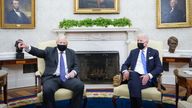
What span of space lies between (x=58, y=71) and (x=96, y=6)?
3.14 meters

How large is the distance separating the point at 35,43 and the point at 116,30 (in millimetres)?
2071

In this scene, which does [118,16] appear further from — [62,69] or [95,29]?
[62,69]

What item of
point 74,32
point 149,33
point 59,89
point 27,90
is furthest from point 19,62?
point 149,33

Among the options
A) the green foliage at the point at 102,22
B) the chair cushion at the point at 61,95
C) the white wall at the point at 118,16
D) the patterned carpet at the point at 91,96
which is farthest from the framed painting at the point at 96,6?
the chair cushion at the point at 61,95

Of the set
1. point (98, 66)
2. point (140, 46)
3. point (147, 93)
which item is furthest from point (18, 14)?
point (147, 93)

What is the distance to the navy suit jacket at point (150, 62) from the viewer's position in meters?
4.38

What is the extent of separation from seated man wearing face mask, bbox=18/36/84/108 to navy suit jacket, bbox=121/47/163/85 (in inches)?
33.0

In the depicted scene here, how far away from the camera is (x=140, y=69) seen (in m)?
4.55

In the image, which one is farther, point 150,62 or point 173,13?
point 173,13

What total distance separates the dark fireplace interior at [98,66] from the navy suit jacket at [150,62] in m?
2.32

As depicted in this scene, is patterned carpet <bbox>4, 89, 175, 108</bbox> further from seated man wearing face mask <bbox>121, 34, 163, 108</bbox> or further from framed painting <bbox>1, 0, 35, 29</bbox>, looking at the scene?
framed painting <bbox>1, 0, 35, 29</bbox>

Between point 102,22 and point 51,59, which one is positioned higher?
point 102,22

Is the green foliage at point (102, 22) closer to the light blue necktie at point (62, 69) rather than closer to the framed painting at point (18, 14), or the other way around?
the framed painting at point (18, 14)

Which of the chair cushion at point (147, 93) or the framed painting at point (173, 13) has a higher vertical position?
the framed painting at point (173, 13)
